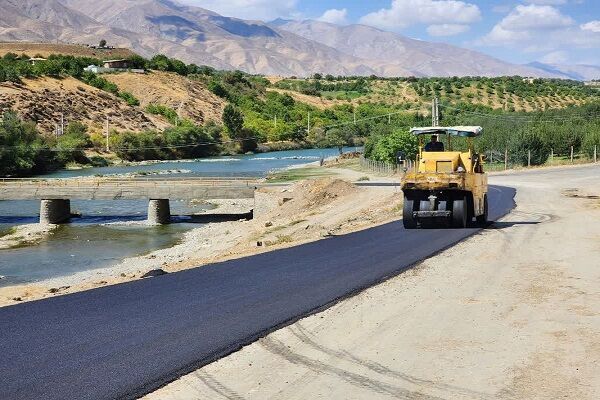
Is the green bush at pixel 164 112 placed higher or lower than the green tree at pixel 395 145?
higher

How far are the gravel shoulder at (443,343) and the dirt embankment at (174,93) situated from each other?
135 metres

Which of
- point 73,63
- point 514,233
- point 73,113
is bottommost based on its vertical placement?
point 514,233

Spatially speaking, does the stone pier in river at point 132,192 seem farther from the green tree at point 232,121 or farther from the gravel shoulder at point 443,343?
the green tree at point 232,121

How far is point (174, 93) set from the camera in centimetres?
15588

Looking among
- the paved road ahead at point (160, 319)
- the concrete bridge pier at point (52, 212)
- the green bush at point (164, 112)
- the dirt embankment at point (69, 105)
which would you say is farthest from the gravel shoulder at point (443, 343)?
the green bush at point (164, 112)

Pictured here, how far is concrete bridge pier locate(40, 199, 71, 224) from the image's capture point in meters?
50.9

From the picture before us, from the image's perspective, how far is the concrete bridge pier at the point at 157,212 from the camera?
49844 millimetres

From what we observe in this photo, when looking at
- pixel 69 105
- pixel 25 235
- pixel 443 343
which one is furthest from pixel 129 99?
pixel 443 343

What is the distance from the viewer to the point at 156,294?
46.9ft

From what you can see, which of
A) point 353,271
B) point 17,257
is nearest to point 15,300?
point 353,271

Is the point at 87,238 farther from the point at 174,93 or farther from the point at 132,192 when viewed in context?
the point at 174,93

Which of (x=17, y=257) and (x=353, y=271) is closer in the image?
(x=353, y=271)

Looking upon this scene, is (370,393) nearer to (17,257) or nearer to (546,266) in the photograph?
(546,266)

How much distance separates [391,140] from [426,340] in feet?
213
